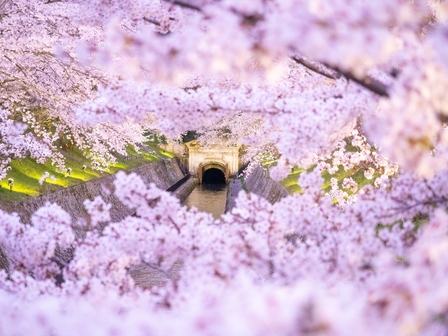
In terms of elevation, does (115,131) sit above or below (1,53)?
above

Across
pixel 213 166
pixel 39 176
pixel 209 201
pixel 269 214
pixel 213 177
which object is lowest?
pixel 269 214

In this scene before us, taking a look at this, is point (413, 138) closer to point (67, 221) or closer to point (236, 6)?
point (236, 6)

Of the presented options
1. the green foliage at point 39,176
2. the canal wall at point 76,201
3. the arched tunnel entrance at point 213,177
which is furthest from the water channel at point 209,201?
the arched tunnel entrance at point 213,177

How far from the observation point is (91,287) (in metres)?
4.56

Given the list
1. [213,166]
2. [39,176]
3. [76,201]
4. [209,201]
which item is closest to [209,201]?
[209,201]

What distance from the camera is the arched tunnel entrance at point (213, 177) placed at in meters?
67.5

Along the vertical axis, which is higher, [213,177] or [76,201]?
[213,177]

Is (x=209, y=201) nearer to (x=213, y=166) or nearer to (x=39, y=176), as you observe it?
(x=213, y=166)

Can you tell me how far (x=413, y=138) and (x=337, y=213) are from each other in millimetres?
2411

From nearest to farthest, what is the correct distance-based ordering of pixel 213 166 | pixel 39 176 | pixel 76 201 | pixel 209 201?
pixel 39 176 → pixel 76 201 → pixel 209 201 → pixel 213 166

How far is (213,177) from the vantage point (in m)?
70.4

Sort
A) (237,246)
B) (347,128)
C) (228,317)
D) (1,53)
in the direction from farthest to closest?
1. (1,53)
2. (347,128)
3. (237,246)
4. (228,317)

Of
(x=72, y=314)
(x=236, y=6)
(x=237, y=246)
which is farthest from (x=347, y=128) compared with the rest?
(x=72, y=314)

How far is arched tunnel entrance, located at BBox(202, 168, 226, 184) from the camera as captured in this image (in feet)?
221
